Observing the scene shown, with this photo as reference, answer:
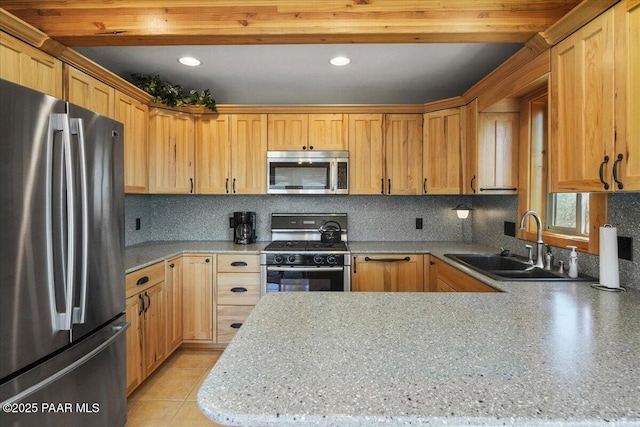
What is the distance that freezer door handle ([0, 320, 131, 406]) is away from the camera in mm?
1202

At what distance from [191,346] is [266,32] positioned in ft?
8.60

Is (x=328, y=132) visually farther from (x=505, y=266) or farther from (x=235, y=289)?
(x=505, y=266)

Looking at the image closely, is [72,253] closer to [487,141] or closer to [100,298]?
[100,298]

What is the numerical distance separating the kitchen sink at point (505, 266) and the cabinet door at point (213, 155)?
214 centimetres

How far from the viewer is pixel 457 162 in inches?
116

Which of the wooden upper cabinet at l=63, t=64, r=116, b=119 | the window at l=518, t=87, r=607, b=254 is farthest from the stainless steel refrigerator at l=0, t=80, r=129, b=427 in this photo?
the window at l=518, t=87, r=607, b=254

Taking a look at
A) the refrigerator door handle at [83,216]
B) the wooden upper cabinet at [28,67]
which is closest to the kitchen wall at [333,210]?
the wooden upper cabinet at [28,67]

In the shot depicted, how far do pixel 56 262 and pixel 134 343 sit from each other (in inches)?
42.7

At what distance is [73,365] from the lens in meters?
1.44

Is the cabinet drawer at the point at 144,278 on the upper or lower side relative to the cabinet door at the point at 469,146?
lower

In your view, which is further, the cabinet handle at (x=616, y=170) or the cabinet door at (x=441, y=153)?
the cabinet door at (x=441, y=153)

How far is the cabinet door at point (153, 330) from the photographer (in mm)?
2326

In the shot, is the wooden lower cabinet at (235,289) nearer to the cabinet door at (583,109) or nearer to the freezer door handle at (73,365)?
the freezer door handle at (73,365)

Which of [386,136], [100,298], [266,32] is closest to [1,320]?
[100,298]
